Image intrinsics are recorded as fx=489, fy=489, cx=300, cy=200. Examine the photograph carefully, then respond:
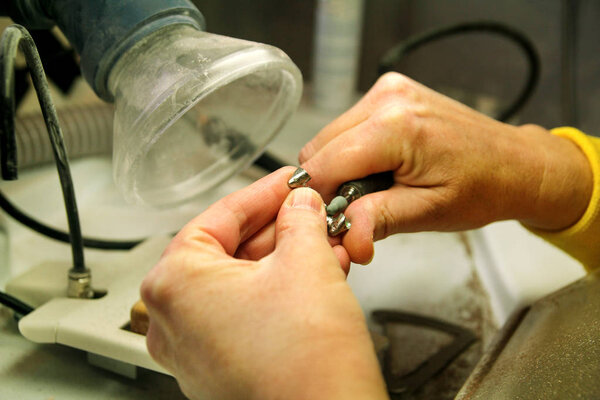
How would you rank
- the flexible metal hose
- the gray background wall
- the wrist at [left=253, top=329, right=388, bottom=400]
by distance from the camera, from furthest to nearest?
the gray background wall < the flexible metal hose < the wrist at [left=253, top=329, right=388, bottom=400]

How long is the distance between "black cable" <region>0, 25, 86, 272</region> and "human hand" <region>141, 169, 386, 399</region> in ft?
0.50

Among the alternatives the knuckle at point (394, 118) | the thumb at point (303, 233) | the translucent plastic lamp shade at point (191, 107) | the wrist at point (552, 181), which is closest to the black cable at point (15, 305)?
the translucent plastic lamp shade at point (191, 107)

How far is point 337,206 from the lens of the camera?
0.46 m

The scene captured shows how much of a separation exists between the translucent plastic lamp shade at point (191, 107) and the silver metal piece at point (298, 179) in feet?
0.33

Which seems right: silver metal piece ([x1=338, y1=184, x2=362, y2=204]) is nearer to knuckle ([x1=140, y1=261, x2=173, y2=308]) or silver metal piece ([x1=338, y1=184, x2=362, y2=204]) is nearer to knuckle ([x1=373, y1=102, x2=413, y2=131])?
knuckle ([x1=373, y1=102, x2=413, y2=131])

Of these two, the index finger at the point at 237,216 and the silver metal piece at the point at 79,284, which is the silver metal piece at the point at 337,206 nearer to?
the index finger at the point at 237,216

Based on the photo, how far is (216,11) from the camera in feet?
3.80

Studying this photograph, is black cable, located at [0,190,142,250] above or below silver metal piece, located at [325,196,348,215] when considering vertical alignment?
below

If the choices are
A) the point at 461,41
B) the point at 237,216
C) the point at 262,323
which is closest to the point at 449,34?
the point at 461,41

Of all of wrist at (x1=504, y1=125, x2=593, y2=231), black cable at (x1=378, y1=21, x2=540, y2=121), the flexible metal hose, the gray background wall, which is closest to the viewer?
wrist at (x1=504, y1=125, x2=593, y2=231)

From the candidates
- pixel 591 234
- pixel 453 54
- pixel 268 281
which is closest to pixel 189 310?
pixel 268 281

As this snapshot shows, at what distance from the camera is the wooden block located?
1.52 feet

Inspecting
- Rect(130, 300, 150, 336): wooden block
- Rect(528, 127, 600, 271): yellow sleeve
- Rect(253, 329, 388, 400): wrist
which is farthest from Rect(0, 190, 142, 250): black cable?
Rect(528, 127, 600, 271): yellow sleeve

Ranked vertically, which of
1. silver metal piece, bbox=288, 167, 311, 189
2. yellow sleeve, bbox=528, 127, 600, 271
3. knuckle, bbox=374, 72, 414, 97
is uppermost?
knuckle, bbox=374, 72, 414, 97
